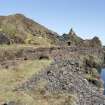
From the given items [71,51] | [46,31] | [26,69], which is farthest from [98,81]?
[46,31]

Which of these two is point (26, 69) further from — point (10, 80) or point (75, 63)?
point (75, 63)

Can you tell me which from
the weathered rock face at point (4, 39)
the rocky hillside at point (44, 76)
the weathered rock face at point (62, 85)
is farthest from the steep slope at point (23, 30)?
the weathered rock face at point (62, 85)

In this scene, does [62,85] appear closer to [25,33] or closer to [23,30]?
[25,33]

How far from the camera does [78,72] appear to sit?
48.3 m

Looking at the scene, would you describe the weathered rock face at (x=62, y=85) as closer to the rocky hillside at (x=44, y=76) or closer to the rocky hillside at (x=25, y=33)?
the rocky hillside at (x=44, y=76)

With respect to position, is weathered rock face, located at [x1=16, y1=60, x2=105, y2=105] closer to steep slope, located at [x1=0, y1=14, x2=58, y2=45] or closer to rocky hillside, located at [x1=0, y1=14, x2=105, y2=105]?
rocky hillside, located at [x1=0, y1=14, x2=105, y2=105]

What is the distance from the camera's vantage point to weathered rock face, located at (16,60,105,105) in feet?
103

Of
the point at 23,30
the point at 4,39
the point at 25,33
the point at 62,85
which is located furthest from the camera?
the point at 23,30

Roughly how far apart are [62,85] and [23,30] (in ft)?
116

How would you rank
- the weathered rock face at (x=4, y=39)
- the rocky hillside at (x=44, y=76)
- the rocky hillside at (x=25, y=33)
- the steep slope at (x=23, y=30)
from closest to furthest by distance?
the rocky hillside at (x=44, y=76), the weathered rock face at (x=4, y=39), the rocky hillside at (x=25, y=33), the steep slope at (x=23, y=30)

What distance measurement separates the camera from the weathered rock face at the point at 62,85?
103 ft

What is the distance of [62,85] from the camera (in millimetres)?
36406

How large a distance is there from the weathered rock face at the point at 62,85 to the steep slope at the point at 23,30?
16548 millimetres

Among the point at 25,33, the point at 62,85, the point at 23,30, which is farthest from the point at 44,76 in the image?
the point at 23,30
